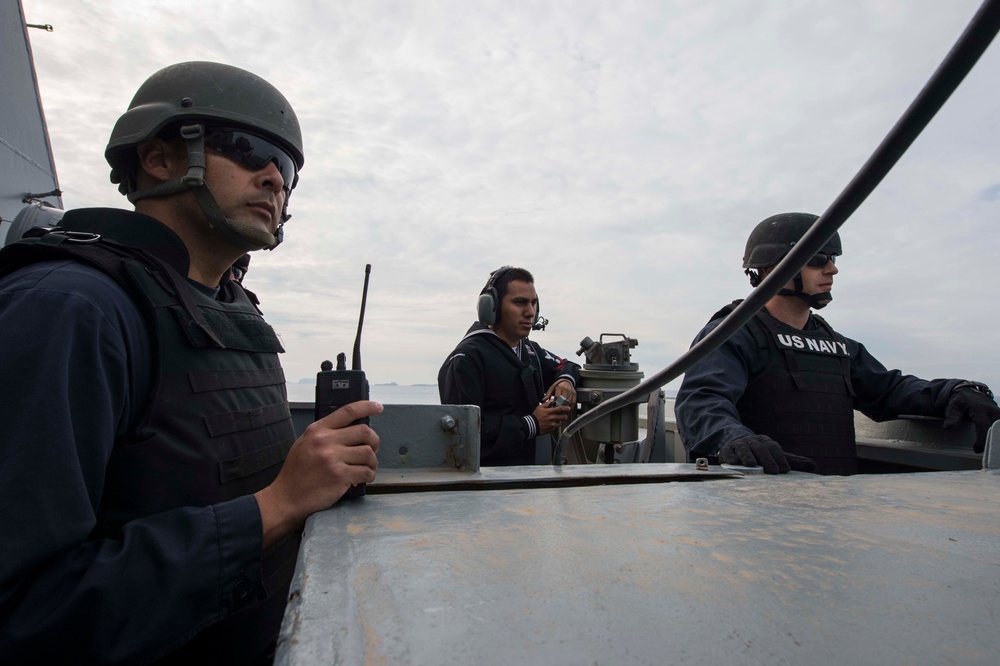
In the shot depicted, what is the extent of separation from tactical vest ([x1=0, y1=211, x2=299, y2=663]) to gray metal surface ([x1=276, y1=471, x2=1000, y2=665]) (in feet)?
1.11

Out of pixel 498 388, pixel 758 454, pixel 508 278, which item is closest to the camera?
pixel 758 454

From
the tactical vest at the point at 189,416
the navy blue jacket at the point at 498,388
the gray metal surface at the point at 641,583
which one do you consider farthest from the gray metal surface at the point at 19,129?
the gray metal surface at the point at 641,583

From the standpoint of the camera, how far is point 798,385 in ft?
9.19

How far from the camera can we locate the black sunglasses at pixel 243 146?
1532mm

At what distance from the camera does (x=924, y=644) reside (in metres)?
0.55

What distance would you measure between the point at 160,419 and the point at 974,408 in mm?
3287

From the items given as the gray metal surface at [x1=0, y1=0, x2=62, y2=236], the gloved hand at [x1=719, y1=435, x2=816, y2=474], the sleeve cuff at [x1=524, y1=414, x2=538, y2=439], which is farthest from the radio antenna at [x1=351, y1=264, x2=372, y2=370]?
the gray metal surface at [x1=0, y1=0, x2=62, y2=236]

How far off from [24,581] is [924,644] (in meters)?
1.13

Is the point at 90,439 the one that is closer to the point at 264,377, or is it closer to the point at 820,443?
the point at 264,377

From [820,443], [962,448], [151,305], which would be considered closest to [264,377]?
[151,305]

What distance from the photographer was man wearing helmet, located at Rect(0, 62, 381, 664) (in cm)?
83

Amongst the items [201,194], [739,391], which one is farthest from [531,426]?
[201,194]

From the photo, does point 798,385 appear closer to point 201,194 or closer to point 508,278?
point 508,278

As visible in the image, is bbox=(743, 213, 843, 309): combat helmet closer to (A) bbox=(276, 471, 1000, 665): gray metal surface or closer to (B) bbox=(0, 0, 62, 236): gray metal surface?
(A) bbox=(276, 471, 1000, 665): gray metal surface
